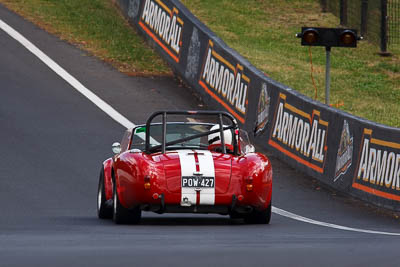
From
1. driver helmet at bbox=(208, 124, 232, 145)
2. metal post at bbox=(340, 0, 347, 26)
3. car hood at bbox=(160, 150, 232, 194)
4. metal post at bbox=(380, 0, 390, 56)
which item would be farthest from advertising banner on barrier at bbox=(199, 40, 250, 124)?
car hood at bbox=(160, 150, 232, 194)

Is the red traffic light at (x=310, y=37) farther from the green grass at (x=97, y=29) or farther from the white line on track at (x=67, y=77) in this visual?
the green grass at (x=97, y=29)

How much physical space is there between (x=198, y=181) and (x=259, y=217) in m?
1.23

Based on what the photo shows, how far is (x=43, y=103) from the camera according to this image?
25.7 meters

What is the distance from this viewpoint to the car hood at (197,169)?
1216 cm

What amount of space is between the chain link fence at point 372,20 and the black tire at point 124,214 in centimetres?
2195

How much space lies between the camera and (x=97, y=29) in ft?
109

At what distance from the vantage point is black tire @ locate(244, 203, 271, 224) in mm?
12875

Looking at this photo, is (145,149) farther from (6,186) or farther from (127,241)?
(6,186)

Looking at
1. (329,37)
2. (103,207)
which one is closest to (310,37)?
(329,37)

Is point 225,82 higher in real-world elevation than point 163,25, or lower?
lower

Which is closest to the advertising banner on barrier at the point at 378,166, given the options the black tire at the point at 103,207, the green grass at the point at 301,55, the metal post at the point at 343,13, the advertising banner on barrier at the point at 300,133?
the advertising banner on barrier at the point at 300,133

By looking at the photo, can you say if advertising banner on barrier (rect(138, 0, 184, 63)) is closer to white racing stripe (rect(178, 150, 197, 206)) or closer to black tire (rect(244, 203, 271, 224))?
black tire (rect(244, 203, 271, 224))

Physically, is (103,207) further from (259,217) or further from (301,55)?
(301,55)

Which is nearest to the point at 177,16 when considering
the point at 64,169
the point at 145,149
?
the point at 64,169
